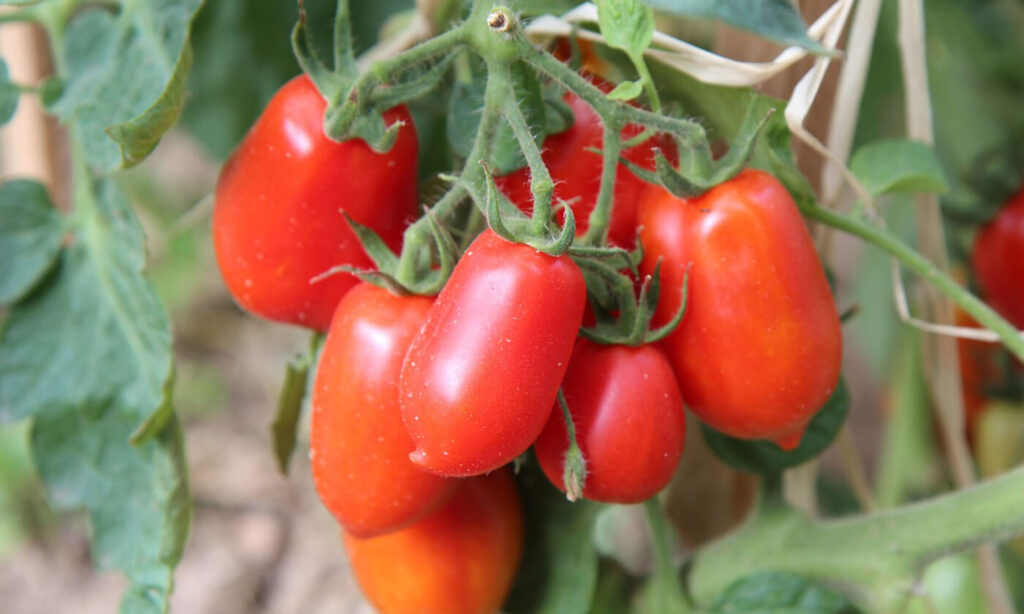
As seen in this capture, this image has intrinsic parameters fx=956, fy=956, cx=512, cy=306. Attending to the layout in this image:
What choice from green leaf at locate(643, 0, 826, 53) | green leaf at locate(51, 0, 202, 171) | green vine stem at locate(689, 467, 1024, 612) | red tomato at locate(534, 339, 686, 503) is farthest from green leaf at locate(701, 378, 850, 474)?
green leaf at locate(51, 0, 202, 171)

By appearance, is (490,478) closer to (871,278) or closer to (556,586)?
(556,586)

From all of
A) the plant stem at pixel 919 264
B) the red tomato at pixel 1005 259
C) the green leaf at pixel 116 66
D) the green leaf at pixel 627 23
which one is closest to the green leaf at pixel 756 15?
the green leaf at pixel 627 23

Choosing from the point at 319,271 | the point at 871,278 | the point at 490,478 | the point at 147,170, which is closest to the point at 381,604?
the point at 490,478

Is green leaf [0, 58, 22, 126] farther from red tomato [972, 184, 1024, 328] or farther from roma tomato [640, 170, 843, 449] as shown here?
red tomato [972, 184, 1024, 328]

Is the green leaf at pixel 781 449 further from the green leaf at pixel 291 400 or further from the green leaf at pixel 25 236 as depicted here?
the green leaf at pixel 25 236

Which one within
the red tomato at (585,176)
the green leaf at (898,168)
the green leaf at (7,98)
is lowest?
the green leaf at (7,98)

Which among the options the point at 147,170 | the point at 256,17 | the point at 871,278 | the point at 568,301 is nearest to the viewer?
the point at 568,301
